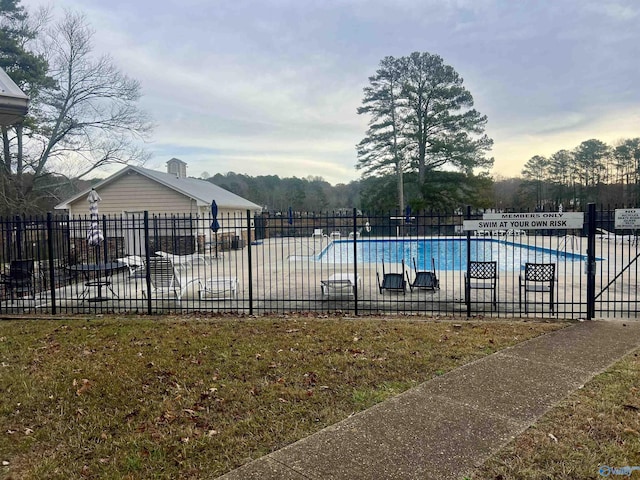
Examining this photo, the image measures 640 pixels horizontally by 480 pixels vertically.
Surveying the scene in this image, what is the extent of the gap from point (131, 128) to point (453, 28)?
61.6 feet

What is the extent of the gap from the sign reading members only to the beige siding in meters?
14.7

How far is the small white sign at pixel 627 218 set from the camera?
6707 mm

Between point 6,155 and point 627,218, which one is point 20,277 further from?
point 6,155

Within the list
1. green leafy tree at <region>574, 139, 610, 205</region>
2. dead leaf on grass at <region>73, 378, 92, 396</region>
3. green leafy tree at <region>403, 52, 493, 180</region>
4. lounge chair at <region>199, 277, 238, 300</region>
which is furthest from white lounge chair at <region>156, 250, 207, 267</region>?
green leafy tree at <region>574, 139, 610, 205</region>

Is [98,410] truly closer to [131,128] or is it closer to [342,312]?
[342,312]

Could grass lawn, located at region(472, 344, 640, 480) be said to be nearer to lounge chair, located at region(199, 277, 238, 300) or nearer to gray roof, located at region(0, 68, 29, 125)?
gray roof, located at region(0, 68, 29, 125)

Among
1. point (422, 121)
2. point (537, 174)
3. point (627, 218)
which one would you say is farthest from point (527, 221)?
point (537, 174)

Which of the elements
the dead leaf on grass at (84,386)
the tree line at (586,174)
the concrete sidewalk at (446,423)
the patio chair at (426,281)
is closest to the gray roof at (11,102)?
the dead leaf on grass at (84,386)

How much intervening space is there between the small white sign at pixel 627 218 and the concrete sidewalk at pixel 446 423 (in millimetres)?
2689

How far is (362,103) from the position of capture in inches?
1414

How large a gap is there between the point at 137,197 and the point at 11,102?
17.5 meters

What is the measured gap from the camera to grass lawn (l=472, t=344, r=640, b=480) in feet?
8.76

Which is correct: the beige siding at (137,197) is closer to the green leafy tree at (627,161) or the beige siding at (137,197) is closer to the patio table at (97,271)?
the patio table at (97,271)

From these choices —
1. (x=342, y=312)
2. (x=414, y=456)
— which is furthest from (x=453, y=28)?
(x=414, y=456)
